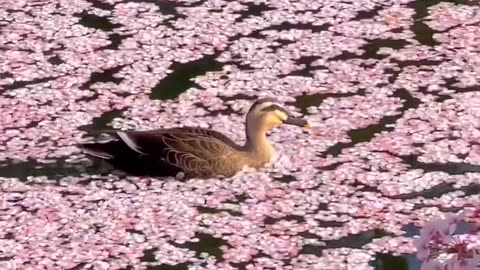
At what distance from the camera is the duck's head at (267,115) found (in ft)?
11.3

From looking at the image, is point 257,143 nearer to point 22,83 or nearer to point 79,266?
point 79,266

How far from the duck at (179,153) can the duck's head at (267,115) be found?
13 mm

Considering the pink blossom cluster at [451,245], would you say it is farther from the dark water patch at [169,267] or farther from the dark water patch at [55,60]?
the dark water patch at [55,60]

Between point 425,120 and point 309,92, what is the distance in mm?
451

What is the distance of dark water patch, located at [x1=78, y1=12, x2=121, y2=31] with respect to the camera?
450 cm

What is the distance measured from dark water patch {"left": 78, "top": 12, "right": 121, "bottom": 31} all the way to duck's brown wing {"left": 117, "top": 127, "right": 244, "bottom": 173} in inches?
47.8

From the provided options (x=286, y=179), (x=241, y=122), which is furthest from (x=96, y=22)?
(x=286, y=179)

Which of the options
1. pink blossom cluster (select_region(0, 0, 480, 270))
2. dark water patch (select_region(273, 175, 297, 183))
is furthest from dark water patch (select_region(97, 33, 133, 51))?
dark water patch (select_region(273, 175, 297, 183))

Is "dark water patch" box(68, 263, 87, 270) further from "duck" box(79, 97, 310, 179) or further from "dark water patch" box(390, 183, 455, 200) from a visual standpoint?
"dark water patch" box(390, 183, 455, 200)

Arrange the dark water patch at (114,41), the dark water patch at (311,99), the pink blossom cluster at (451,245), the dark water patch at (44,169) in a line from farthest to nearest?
the dark water patch at (114,41), the dark water patch at (311,99), the dark water patch at (44,169), the pink blossom cluster at (451,245)

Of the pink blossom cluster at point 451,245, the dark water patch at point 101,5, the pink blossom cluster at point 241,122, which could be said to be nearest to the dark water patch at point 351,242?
the pink blossom cluster at point 241,122

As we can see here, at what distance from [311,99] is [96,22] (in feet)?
3.73

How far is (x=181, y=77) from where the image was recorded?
160 inches

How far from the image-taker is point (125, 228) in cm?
310
